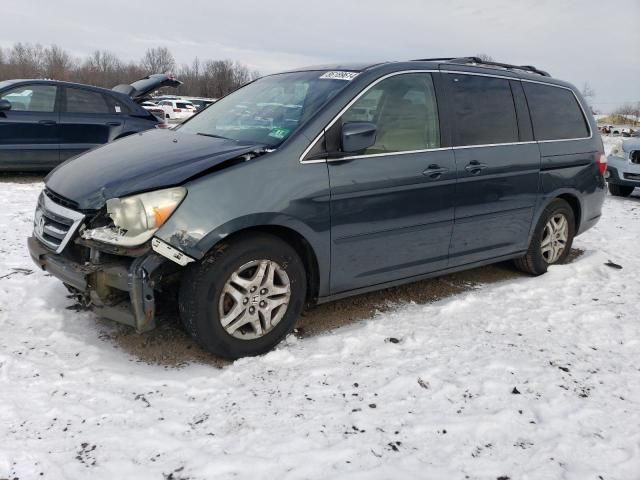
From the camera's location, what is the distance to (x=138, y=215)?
9.45 feet

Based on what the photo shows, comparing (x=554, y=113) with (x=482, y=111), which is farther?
(x=554, y=113)

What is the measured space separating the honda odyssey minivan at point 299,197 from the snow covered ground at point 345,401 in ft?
1.08

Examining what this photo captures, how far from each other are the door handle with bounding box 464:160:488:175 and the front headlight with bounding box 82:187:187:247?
2.27m

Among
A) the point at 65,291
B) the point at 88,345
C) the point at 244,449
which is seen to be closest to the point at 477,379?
the point at 244,449

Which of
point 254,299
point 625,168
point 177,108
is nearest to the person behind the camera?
point 254,299

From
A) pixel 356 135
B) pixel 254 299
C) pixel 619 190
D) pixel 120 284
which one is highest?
pixel 356 135

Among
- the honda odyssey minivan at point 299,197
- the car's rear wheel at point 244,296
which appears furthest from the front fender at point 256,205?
the car's rear wheel at point 244,296

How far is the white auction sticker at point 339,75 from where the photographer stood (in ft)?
12.2

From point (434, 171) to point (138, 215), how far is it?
212 cm

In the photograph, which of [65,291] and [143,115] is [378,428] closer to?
[65,291]

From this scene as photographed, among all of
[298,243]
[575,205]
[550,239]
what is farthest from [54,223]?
[575,205]

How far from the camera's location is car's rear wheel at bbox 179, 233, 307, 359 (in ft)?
A: 9.84

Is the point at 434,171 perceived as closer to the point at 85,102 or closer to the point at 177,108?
the point at 85,102

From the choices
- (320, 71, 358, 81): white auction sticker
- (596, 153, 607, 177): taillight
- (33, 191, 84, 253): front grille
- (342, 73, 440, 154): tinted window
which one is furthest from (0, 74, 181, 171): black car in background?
(596, 153, 607, 177): taillight
